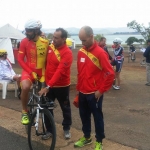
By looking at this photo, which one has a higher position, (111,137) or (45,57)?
(45,57)

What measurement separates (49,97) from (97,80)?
1128 millimetres

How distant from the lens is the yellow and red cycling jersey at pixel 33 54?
4965mm

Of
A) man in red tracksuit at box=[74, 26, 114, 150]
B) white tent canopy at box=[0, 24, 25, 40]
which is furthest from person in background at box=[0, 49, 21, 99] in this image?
white tent canopy at box=[0, 24, 25, 40]

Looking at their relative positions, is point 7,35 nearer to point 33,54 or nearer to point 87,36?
point 33,54

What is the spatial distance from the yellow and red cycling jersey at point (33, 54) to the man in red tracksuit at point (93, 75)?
77cm

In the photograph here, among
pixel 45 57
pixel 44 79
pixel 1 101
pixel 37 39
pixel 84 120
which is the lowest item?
pixel 1 101

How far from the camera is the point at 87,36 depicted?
4359 mm

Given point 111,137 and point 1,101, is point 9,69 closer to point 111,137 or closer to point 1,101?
point 1,101

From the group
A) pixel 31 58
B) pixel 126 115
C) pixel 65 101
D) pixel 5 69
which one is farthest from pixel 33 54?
pixel 5 69

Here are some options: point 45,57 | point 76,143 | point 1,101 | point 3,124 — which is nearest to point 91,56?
point 45,57

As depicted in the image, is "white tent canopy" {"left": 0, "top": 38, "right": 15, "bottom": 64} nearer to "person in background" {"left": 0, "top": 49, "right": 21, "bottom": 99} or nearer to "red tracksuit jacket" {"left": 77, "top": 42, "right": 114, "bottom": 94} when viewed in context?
"person in background" {"left": 0, "top": 49, "right": 21, "bottom": 99}

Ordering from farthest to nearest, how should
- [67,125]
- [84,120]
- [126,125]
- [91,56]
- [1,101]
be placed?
[1,101]
[126,125]
[67,125]
[84,120]
[91,56]

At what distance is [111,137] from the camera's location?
5.40m

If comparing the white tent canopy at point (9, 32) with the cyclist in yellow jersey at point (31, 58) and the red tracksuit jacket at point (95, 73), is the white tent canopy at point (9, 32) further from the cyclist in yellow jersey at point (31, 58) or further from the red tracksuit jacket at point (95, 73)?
the red tracksuit jacket at point (95, 73)
